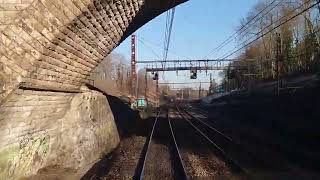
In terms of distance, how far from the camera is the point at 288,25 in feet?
176

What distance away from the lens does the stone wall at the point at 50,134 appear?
890cm

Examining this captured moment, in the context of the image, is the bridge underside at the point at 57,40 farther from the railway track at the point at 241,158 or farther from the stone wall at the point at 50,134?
the railway track at the point at 241,158

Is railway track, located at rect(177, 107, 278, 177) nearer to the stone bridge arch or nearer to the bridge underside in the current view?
the stone bridge arch

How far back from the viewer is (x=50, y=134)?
453 inches

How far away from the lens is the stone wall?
8.90m

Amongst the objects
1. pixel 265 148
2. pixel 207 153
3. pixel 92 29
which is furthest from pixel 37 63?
pixel 265 148

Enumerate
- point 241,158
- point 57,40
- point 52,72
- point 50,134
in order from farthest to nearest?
1. point 241,158
2. point 50,134
3. point 52,72
4. point 57,40

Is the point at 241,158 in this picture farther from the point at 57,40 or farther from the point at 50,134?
the point at 57,40

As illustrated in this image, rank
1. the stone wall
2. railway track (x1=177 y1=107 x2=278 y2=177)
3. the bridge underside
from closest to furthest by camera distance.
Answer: the bridge underside, the stone wall, railway track (x1=177 y1=107 x2=278 y2=177)

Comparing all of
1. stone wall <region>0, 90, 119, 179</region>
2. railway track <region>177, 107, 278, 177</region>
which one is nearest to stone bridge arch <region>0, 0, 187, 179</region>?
stone wall <region>0, 90, 119, 179</region>

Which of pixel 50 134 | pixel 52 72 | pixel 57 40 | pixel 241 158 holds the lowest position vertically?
pixel 241 158

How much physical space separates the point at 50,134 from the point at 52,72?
2.07 m

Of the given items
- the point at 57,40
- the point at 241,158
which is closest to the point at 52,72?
the point at 57,40

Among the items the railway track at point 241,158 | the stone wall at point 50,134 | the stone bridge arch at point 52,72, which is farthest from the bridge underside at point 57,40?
the railway track at point 241,158
